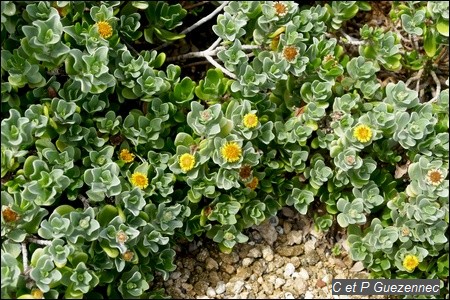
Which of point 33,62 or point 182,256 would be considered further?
point 182,256

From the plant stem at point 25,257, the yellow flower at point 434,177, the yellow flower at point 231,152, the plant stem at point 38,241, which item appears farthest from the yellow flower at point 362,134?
the plant stem at point 25,257

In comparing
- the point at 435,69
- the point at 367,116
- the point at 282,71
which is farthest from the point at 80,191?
the point at 435,69

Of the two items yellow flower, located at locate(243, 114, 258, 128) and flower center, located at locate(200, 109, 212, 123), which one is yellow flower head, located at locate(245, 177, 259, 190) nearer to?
yellow flower, located at locate(243, 114, 258, 128)

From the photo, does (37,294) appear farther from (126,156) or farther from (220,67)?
(220,67)

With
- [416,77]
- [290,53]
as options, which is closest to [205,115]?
[290,53]

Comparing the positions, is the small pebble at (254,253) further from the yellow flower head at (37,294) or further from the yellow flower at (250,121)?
the yellow flower head at (37,294)

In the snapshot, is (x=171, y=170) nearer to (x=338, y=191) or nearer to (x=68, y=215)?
(x=68, y=215)
